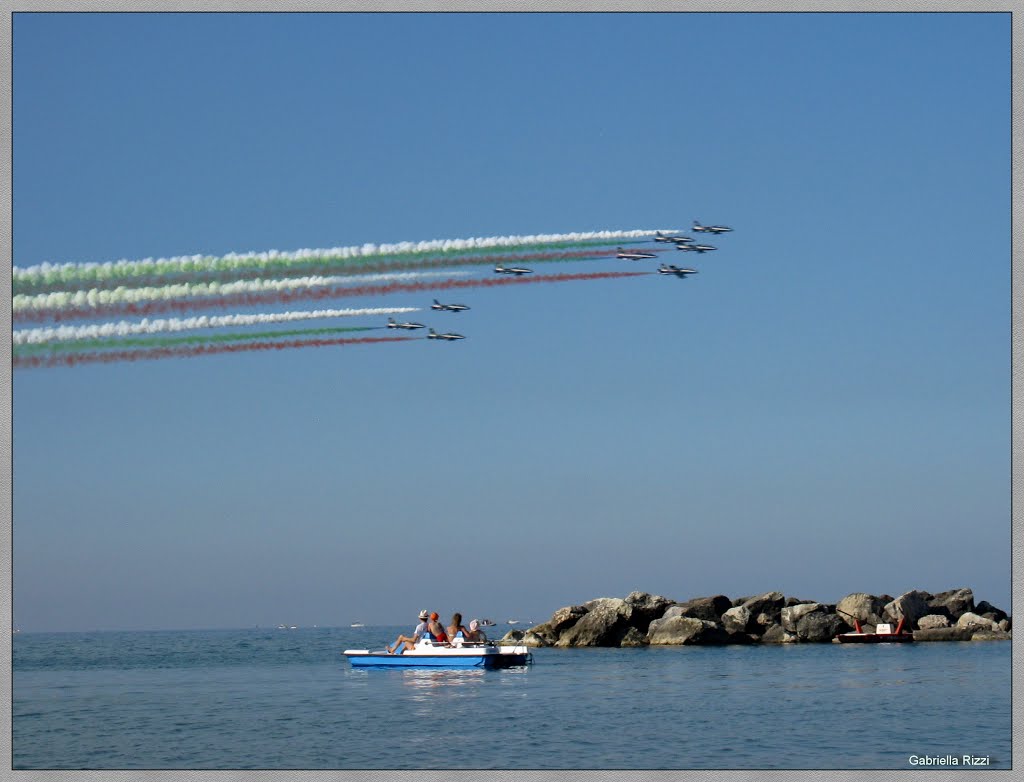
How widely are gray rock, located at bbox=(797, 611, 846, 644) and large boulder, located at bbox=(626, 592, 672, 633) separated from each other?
13.1m

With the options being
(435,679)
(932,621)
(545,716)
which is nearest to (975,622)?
(932,621)

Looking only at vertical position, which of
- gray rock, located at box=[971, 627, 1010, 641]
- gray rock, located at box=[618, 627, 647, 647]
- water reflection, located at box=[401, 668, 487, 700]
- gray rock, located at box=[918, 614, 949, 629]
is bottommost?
gray rock, located at box=[618, 627, 647, 647]

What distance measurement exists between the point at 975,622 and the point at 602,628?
3634 cm

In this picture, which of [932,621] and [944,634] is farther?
[932,621]

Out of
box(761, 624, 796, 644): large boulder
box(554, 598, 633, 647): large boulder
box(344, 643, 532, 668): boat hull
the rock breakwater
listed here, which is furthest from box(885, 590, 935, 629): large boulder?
box(344, 643, 532, 668): boat hull

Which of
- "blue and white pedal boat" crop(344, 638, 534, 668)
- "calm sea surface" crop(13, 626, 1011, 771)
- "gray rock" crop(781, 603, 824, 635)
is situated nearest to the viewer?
"calm sea surface" crop(13, 626, 1011, 771)

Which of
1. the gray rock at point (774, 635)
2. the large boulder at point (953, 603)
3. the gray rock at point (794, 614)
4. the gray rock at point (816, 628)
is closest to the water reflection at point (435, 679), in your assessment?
the gray rock at point (774, 635)

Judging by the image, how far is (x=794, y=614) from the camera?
13312 cm

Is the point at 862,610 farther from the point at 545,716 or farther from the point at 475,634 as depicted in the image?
the point at 545,716

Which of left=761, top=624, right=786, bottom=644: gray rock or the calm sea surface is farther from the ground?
the calm sea surface

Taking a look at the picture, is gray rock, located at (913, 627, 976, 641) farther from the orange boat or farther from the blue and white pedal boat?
the blue and white pedal boat

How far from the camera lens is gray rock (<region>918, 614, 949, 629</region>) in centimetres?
13288

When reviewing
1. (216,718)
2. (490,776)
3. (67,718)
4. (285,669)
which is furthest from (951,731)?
(285,669)

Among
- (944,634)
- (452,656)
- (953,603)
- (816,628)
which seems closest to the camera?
(452,656)
